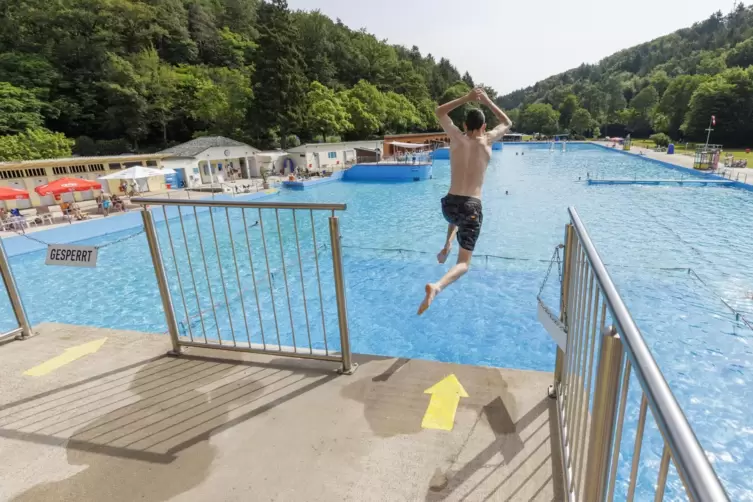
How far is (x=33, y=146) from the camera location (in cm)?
2522

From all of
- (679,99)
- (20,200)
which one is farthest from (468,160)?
(679,99)

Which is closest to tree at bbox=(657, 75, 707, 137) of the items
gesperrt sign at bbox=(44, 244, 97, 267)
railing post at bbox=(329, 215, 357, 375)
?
railing post at bbox=(329, 215, 357, 375)

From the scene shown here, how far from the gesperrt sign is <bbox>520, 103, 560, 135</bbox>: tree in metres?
92.7

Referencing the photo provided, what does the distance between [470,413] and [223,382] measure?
6.54 feet

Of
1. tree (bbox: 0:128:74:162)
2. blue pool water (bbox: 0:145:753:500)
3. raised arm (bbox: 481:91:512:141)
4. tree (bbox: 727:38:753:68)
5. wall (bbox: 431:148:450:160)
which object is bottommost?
blue pool water (bbox: 0:145:753:500)

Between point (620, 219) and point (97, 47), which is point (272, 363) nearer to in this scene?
point (620, 219)

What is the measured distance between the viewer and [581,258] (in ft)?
6.59

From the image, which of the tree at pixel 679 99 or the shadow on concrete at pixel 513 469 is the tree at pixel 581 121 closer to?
the tree at pixel 679 99

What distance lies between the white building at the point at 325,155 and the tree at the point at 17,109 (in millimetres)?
18870

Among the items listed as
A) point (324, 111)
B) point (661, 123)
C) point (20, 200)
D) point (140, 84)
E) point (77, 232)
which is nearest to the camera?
point (77, 232)

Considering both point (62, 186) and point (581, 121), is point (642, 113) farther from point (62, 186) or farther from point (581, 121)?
point (62, 186)

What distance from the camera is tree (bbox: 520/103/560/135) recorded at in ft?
273

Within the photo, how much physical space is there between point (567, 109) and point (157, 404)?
319 feet

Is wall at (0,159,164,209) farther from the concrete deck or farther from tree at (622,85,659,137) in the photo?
tree at (622,85,659,137)
